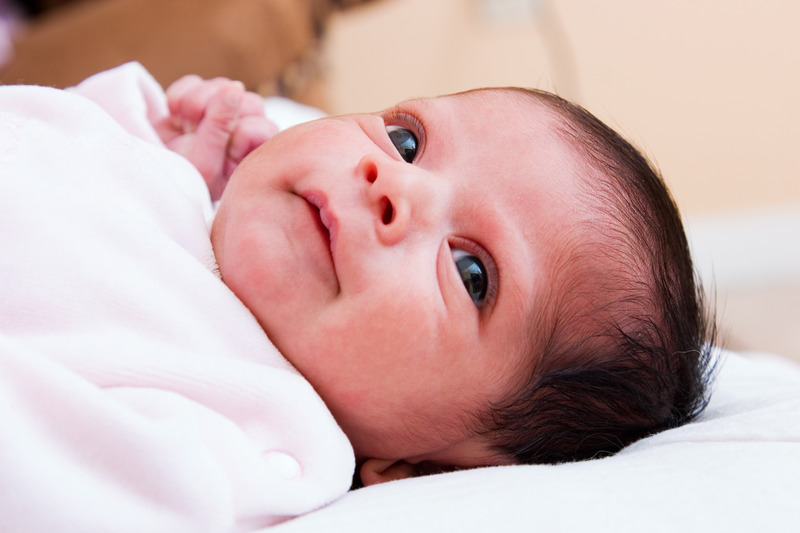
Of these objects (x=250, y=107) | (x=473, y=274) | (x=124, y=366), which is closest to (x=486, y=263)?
(x=473, y=274)

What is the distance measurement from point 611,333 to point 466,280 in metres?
0.16

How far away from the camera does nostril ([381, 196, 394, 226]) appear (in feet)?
2.43

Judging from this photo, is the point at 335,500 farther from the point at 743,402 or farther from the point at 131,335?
the point at 743,402

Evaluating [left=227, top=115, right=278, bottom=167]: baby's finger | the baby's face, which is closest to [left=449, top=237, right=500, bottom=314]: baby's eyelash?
the baby's face

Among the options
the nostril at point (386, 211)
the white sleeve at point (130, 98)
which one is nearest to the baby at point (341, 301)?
the nostril at point (386, 211)

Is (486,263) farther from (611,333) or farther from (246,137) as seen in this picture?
(246,137)

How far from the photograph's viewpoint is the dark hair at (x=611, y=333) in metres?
0.78

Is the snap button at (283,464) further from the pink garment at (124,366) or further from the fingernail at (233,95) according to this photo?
the fingernail at (233,95)

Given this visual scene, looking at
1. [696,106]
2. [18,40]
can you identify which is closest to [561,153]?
[18,40]

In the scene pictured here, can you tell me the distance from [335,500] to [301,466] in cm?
5

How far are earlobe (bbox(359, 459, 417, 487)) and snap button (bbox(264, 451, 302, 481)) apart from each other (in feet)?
0.58

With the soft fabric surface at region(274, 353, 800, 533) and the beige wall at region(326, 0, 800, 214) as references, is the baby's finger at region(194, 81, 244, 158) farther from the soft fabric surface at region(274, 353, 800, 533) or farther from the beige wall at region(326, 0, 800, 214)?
the beige wall at region(326, 0, 800, 214)

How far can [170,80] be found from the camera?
1689mm

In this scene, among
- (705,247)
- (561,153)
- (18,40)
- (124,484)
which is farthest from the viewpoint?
(705,247)
